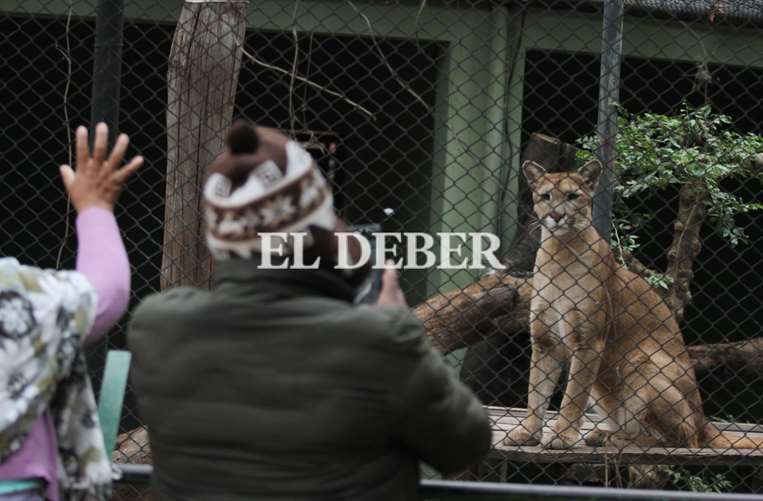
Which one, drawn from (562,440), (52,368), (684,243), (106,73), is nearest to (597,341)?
(562,440)

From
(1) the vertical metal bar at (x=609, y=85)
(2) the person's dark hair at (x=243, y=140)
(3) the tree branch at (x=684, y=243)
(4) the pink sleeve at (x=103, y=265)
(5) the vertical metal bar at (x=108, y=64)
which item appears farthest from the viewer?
(3) the tree branch at (x=684, y=243)

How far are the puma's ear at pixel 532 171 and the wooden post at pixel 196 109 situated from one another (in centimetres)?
216

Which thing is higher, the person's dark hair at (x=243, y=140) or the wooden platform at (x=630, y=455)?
the person's dark hair at (x=243, y=140)

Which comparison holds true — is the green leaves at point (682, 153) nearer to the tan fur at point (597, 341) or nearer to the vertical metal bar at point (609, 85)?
the tan fur at point (597, 341)

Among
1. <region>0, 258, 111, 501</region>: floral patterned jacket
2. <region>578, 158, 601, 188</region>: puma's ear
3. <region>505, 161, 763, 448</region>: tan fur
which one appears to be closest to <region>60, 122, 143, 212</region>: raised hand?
<region>0, 258, 111, 501</region>: floral patterned jacket

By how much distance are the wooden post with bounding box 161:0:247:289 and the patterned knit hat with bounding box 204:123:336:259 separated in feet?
6.90

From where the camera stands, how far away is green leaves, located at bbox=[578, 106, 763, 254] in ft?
19.1

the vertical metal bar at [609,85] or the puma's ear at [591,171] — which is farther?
the puma's ear at [591,171]

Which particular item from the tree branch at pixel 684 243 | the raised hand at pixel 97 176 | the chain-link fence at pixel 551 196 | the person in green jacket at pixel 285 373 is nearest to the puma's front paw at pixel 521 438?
the chain-link fence at pixel 551 196

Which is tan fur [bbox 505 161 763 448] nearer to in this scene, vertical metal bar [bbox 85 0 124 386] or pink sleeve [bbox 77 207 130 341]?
vertical metal bar [bbox 85 0 124 386]

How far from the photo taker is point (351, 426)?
174 centimetres

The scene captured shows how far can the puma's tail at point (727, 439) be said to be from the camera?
17.0ft

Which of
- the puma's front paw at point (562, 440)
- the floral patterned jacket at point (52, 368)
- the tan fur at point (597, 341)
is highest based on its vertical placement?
the floral patterned jacket at point (52, 368)

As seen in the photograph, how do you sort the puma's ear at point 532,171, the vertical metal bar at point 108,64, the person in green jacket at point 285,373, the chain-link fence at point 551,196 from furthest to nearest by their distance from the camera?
the puma's ear at point 532,171, the chain-link fence at point 551,196, the vertical metal bar at point 108,64, the person in green jacket at point 285,373
